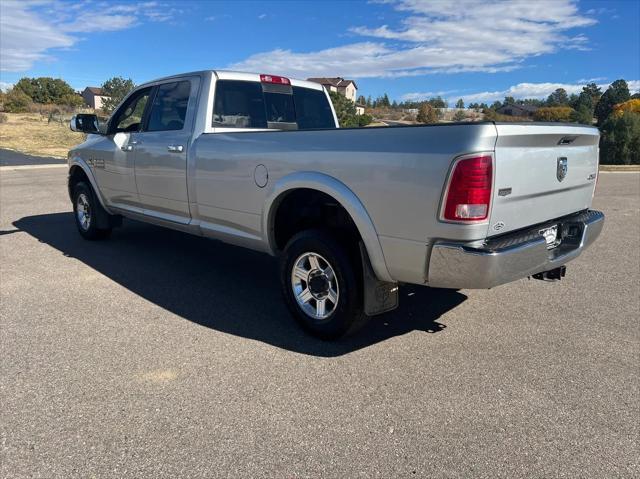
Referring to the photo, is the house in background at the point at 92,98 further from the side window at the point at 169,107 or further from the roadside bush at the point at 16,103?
the side window at the point at 169,107

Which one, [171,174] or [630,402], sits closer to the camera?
[630,402]

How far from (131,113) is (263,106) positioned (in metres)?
1.81

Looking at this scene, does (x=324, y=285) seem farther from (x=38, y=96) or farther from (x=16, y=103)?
(x=38, y=96)

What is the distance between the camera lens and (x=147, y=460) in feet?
8.17

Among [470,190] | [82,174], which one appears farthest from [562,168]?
[82,174]

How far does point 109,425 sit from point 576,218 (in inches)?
136

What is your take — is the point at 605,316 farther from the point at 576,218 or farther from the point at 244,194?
the point at 244,194

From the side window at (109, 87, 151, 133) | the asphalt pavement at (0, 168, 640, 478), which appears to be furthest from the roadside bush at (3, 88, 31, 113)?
the asphalt pavement at (0, 168, 640, 478)

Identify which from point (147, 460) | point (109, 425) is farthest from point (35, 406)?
point (147, 460)

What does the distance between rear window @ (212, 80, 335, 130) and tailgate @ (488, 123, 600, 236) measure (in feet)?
9.32

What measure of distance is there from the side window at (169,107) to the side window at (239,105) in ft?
1.17

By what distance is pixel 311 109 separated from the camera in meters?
5.87

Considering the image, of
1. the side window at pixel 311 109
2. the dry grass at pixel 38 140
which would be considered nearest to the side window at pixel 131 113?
the side window at pixel 311 109

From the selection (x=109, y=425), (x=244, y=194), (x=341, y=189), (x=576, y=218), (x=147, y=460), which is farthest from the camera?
(x=244, y=194)
